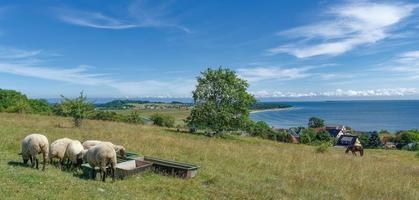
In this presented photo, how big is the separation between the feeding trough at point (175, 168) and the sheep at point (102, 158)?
291cm

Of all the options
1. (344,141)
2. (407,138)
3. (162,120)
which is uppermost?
(162,120)

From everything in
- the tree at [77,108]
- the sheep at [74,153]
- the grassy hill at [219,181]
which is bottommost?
the grassy hill at [219,181]

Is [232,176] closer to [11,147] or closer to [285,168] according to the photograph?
[285,168]

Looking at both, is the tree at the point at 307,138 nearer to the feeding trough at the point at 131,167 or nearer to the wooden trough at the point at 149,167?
the wooden trough at the point at 149,167

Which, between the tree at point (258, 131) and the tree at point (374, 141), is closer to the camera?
the tree at point (258, 131)

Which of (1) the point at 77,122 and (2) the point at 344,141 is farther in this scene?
(2) the point at 344,141

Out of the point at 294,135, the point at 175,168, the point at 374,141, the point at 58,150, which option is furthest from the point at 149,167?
the point at 294,135

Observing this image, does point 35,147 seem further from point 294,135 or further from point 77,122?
point 294,135

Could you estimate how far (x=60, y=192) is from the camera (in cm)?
1159

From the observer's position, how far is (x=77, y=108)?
125 ft

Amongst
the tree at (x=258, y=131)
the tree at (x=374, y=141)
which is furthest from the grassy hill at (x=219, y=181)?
the tree at (x=374, y=141)

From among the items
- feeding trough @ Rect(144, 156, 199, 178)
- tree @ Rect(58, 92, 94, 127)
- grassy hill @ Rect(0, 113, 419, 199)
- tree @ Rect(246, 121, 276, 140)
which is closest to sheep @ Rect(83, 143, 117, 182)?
grassy hill @ Rect(0, 113, 419, 199)

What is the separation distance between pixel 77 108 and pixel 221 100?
1970 cm

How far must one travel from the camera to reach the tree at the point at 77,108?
3795 centimetres
